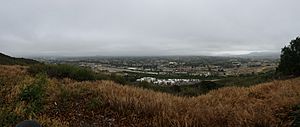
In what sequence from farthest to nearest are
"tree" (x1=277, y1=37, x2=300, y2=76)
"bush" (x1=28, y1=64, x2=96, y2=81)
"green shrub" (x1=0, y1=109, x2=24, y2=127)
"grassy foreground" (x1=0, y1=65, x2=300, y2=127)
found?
"tree" (x1=277, y1=37, x2=300, y2=76), "bush" (x1=28, y1=64, x2=96, y2=81), "grassy foreground" (x1=0, y1=65, x2=300, y2=127), "green shrub" (x1=0, y1=109, x2=24, y2=127)

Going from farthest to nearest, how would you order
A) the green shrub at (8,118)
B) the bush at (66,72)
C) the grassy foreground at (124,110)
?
the bush at (66,72) → the grassy foreground at (124,110) → the green shrub at (8,118)

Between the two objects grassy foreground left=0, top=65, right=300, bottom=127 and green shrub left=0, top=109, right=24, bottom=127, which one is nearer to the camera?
green shrub left=0, top=109, right=24, bottom=127

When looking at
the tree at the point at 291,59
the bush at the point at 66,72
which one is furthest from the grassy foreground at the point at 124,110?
the tree at the point at 291,59

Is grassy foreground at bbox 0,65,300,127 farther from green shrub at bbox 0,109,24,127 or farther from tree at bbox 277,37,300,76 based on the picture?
tree at bbox 277,37,300,76

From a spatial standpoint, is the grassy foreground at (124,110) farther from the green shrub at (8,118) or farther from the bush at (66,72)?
the bush at (66,72)

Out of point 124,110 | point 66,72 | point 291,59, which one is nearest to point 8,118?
point 124,110

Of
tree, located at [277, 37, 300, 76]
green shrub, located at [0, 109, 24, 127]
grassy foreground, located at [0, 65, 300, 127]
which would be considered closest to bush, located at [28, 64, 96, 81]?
grassy foreground, located at [0, 65, 300, 127]

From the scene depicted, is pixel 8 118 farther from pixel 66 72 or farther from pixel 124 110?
pixel 66 72

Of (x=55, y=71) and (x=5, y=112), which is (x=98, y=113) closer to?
(x=5, y=112)

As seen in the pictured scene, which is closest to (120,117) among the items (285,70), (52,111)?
(52,111)

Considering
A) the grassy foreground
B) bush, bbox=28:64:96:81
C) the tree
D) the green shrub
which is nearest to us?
the green shrub
